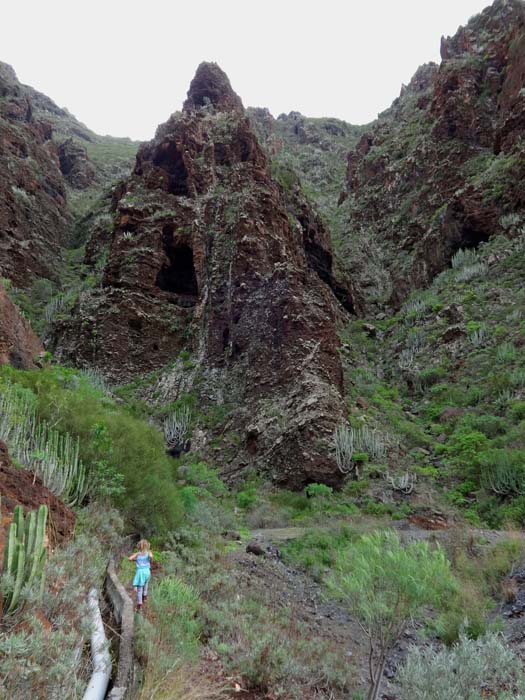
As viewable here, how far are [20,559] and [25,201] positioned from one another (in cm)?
3221

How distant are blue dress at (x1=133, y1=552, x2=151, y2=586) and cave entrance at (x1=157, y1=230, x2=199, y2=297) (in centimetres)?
1901

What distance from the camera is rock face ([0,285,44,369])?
35.3ft

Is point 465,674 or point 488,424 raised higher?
point 488,424

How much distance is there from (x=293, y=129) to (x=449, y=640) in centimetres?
7465

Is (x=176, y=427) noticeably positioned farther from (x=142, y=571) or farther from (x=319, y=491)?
(x=142, y=571)

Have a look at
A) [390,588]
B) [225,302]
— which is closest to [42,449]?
[390,588]

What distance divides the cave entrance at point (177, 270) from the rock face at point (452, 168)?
12688 mm

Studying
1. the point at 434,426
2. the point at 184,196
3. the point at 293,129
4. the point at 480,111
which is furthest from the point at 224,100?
the point at 293,129

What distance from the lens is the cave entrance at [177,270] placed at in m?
23.2

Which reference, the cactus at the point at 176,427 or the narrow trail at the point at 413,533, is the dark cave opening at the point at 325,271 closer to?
the cactus at the point at 176,427

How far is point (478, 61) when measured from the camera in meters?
31.9

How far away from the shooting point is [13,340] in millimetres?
11242

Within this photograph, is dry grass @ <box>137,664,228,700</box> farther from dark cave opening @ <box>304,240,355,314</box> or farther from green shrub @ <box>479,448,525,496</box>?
dark cave opening @ <box>304,240,355,314</box>

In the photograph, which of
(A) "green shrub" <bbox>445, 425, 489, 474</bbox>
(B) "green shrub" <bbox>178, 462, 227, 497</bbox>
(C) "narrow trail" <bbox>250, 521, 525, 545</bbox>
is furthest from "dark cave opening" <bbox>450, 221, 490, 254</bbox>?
(B) "green shrub" <bbox>178, 462, 227, 497</bbox>
